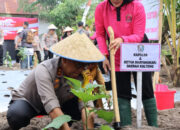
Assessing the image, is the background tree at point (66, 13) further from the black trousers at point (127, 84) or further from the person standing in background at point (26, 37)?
the black trousers at point (127, 84)

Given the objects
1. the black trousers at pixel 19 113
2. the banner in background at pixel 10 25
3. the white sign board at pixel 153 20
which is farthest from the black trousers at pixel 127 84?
the banner in background at pixel 10 25

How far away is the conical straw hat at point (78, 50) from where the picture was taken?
1.84 metres

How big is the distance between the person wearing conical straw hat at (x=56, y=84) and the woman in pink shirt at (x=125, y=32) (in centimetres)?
35

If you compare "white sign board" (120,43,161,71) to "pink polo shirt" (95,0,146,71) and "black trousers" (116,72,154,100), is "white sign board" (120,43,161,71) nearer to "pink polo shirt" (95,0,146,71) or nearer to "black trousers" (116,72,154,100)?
"pink polo shirt" (95,0,146,71)

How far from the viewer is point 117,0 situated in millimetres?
2256

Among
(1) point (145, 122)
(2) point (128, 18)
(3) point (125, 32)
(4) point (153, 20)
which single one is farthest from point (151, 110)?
(4) point (153, 20)

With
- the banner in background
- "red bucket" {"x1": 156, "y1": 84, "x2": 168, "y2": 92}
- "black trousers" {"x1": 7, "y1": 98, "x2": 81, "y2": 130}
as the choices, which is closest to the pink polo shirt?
"black trousers" {"x1": 7, "y1": 98, "x2": 81, "y2": 130}

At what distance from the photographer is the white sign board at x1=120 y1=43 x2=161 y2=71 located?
2.13 m

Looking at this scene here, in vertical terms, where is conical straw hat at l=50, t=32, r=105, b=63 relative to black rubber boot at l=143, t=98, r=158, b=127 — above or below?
above

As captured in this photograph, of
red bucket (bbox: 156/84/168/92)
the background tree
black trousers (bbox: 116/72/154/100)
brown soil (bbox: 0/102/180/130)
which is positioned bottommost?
brown soil (bbox: 0/102/180/130)

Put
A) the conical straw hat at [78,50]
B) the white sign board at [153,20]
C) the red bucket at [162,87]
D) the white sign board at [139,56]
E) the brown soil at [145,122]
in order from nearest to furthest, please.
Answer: the conical straw hat at [78,50], the white sign board at [139,56], the brown soil at [145,122], the red bucket at [162,87], the white sign board at [153,20]

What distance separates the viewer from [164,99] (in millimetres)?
3531

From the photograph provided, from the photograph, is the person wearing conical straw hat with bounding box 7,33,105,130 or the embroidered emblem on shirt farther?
the embroidered emblem on shirt

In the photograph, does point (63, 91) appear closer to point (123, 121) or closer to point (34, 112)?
point (34, 112)
